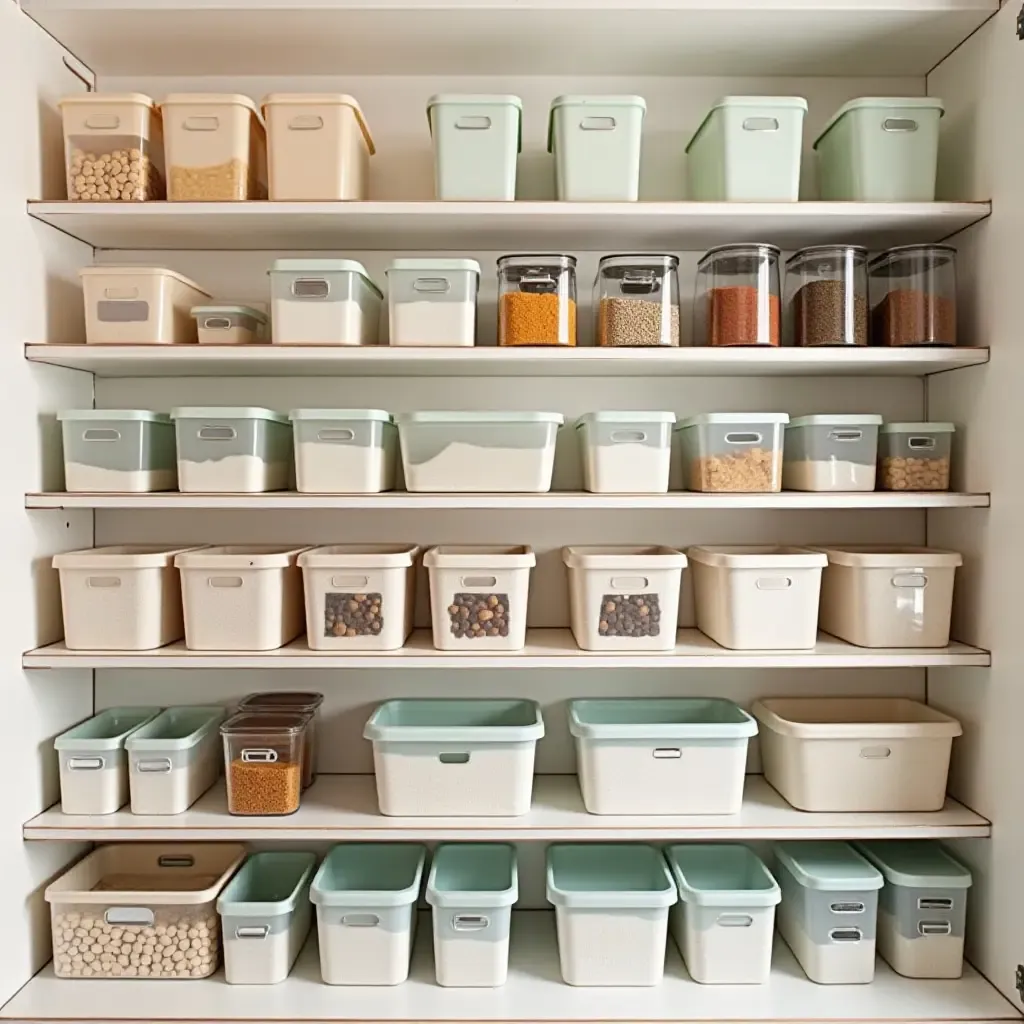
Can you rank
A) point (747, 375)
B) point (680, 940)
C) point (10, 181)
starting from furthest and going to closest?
point (747, 375), point (680, 940), point (10, 181)

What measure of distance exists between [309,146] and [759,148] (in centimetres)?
108

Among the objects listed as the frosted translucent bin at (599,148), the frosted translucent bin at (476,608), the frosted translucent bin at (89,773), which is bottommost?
the frosted translucent bin at (89,773)

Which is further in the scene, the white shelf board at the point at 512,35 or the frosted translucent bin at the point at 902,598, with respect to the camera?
the frosted translucent bin at the point at 902,598

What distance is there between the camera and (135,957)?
217 centimetres

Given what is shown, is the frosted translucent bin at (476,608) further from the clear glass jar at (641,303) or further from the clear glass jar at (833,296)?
the clear glass jar at (833,296)

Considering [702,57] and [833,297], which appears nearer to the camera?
[833,297]

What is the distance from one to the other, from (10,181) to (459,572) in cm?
139

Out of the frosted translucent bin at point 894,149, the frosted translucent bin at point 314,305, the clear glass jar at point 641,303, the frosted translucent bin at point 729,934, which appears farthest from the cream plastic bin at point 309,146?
the frosted translucent bin at point 729,934

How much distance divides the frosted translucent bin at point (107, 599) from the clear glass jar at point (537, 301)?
104 centimetres

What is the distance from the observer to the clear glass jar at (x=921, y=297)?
7.13ft

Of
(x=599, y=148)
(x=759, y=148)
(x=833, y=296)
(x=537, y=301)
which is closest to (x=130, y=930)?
(x=537, y=301)

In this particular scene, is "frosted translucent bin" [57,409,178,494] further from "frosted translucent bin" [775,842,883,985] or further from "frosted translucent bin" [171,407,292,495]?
"frosted translucent bin" [775,842,883,985]

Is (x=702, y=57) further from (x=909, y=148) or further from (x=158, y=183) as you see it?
(x=158, y=183)

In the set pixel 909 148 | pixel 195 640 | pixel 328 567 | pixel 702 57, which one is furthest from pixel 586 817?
pixel 702 57
